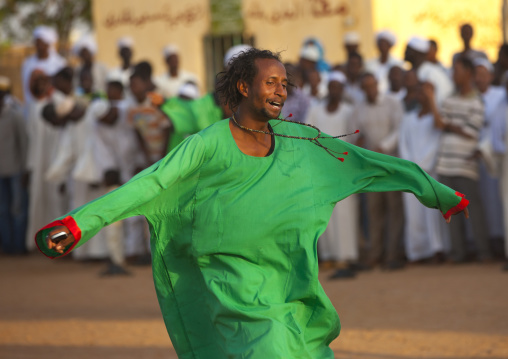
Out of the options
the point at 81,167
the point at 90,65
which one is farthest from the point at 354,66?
the point at 90,65

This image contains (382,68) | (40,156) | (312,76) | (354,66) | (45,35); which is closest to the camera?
(312,76)

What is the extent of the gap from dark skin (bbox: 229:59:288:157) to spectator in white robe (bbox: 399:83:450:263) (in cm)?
672

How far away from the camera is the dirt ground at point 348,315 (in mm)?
7520

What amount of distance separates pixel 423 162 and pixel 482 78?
1.28 m

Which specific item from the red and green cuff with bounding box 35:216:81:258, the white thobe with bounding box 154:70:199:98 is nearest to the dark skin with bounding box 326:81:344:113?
the white thobe with bounding box 154:70:199:98

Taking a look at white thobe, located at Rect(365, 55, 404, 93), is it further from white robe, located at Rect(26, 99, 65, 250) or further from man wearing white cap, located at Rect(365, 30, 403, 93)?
white robe, located at Rect(26, 99, 65, 250)

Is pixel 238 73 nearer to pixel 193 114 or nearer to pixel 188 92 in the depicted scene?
pixel 193 114

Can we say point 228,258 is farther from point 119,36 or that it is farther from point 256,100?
point 119,36

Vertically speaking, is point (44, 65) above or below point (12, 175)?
above

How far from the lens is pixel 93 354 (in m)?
7.71

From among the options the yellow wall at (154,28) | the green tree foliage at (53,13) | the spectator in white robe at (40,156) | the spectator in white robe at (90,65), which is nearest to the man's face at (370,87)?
the spectator in white robe at (40,156)

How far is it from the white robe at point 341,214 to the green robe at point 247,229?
673 cm

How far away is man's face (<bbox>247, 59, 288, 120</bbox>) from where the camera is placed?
4844mm

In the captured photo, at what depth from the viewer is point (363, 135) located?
460 inches
